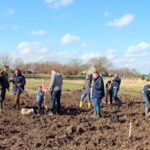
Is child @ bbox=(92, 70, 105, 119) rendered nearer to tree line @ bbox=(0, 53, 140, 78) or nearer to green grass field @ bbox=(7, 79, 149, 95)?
green grass field @ bbox=(7, 79, 149, 95)

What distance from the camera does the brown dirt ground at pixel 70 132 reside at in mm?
10727

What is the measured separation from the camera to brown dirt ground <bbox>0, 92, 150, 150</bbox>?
10727mm

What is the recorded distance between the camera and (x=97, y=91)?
16.5 m

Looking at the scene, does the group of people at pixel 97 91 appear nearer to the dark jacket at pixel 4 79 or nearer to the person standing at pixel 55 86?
the person standing at pixel 55 86

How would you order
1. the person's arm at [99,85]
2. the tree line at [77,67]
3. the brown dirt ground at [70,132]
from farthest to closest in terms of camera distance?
the tree line at [77,67], the person's arm at [99,85], the brown dirt ground at [70,132]

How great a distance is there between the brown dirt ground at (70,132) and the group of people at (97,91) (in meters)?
0.59

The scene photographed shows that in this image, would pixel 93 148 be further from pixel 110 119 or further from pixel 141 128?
→ pixel 110 119

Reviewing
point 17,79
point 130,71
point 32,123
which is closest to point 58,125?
point 32,123

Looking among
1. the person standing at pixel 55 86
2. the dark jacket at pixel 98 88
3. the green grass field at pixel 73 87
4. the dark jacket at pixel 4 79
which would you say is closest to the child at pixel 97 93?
the dark jacket at pixel 98 88

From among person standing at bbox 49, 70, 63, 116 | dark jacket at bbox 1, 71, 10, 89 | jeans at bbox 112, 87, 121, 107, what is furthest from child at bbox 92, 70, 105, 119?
jeans at bbox 112, 87, 121, 107

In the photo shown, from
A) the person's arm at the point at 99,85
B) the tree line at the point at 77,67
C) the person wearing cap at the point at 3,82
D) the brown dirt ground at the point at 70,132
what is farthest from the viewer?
the tree line at the point at 77,67

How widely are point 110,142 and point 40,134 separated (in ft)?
6.78

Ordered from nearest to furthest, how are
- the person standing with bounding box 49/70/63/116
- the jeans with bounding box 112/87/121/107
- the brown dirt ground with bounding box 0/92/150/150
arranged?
the brown dirt ground with bounding box 0/92/150/150, the person standing with bounding box 49/70/63/116, the jeans with bounding box 112/87/121/107

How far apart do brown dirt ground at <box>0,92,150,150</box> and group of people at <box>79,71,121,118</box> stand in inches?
23.3
